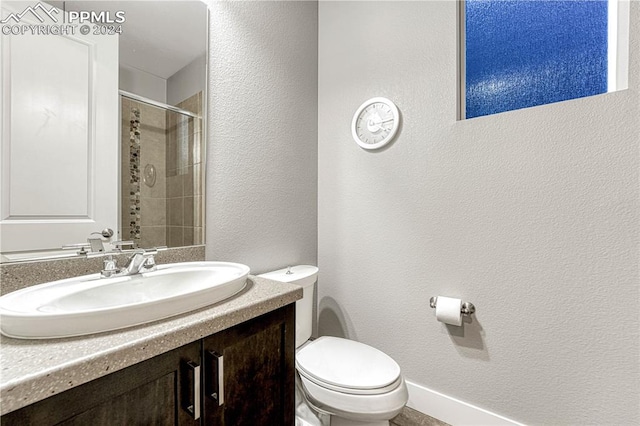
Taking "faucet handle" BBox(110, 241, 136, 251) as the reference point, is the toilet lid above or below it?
below

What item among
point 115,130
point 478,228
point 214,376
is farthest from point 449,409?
point 115,130

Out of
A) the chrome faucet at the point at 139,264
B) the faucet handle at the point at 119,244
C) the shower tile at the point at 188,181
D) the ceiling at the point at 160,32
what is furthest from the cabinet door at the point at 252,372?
the ceiling at the point at 160,32

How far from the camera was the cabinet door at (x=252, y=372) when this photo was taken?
28.8 inches

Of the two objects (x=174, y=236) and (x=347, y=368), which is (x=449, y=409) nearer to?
(x=347, y=368)

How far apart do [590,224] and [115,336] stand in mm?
1596

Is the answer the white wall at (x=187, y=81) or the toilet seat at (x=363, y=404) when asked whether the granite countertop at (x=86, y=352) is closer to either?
the toilet seat at (x=363, y=404)

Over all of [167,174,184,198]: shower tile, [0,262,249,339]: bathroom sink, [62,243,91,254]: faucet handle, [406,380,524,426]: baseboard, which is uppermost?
[167,174,184,198]: shower tile

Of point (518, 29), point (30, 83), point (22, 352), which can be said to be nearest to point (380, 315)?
point (22, 352)

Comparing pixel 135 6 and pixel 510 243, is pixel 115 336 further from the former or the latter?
pixel 510 243

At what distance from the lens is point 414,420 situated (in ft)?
4.82

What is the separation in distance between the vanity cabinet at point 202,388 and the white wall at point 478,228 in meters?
0.85

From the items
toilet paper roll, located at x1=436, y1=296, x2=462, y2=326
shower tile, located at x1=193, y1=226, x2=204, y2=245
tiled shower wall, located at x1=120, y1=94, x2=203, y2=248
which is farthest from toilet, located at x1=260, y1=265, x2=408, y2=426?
tiled shower wall, located at x1=120, y1=94, x2=203, y2=248

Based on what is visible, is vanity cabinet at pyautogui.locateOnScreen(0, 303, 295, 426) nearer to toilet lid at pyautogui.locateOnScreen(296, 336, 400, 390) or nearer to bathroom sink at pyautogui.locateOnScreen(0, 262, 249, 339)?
bathroom sink at pyautogui.locateOnScreen(0, 262, 249, 339)

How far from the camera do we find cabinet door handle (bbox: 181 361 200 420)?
2.24 feet
